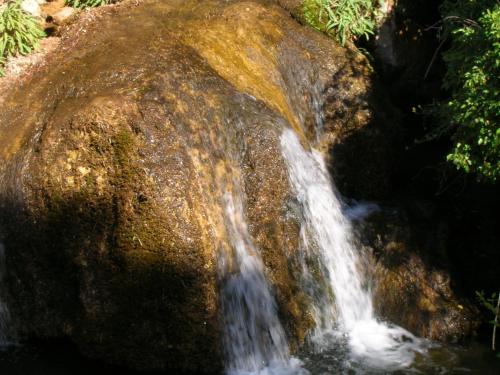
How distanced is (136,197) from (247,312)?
1.80 m

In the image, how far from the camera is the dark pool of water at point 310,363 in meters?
5.93

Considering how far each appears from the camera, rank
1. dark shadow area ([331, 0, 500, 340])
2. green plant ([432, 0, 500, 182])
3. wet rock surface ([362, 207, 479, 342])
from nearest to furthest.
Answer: green plant ([432, 0, 500, 182]) → wet rock surface ([362, 207, 479, 342]) → dark shadow area ([331, 0, 500, 340])

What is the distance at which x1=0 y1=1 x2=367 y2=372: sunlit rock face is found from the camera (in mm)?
5582

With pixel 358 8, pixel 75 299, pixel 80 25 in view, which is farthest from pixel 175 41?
pixel 358 8

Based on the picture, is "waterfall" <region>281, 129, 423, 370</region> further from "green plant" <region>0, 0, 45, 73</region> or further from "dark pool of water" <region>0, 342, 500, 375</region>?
"green plant" <region>0, 0, 45, 73</region>

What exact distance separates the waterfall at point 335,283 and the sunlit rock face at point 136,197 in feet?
0.99

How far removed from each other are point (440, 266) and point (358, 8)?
16.3ft

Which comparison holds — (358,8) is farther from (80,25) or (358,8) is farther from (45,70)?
(45,70)

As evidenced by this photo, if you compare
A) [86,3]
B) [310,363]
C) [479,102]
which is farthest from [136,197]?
[86,3]

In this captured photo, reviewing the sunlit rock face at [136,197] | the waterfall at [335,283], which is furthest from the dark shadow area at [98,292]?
the waterfall at [335,283]

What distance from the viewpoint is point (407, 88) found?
32.2 feet

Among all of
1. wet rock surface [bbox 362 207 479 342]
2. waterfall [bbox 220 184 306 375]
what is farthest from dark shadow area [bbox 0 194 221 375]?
wet rock surface [bbox 362 207 479 342]

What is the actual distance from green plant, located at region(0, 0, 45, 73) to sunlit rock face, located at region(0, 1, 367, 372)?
132 cm

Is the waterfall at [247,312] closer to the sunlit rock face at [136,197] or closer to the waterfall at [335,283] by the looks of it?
the sunlit rock face at [136,197]
